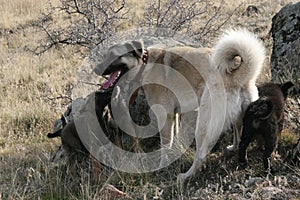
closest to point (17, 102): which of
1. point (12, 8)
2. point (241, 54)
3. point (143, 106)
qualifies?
point (143, 106)

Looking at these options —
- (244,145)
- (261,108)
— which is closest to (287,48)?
(261,108)

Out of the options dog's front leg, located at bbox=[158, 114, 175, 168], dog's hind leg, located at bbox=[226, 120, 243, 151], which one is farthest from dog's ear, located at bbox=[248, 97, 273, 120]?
dog's front leg, located at bbox=[158, 114, 175, 168]

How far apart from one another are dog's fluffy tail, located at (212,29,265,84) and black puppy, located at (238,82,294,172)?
0.27 m

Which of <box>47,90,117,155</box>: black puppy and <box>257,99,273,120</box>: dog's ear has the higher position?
<box>257,99,273,120</box>: dog's ear

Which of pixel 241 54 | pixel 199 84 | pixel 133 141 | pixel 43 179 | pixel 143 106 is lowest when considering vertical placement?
pixel 43 179

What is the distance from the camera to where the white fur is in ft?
12.8

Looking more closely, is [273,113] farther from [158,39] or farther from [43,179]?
[158,39]

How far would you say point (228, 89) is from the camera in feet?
13.0

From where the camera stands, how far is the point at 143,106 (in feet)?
17.1

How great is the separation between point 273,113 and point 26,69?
6.45 m

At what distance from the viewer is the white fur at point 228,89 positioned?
3893 millimetres

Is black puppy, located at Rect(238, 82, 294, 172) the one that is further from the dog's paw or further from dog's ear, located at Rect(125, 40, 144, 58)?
dog's ear, located at Rect(125, 40, 144, 58)

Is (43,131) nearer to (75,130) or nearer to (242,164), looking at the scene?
(75,130)

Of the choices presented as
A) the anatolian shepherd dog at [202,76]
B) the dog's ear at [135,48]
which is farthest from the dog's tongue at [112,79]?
the dog's ear at [135,48]
